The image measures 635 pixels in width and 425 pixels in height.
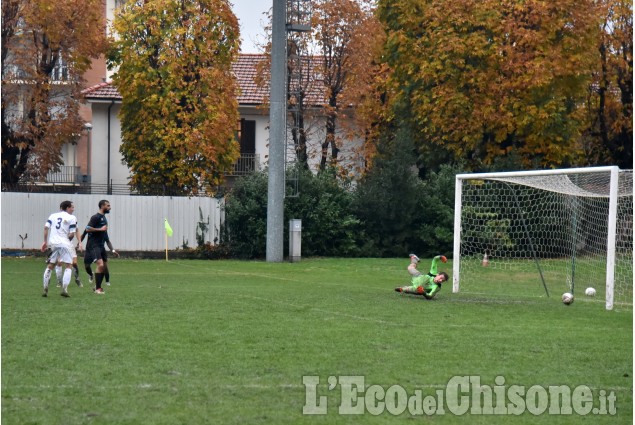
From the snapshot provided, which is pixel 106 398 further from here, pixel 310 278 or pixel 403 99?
pixel 403 99

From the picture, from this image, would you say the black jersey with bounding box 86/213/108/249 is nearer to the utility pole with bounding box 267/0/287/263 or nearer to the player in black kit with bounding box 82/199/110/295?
the player in black kit with bounding box 82/199/110/295

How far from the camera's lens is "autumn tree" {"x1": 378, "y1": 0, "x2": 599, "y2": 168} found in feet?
133

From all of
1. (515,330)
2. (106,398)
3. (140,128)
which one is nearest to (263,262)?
(140,128)

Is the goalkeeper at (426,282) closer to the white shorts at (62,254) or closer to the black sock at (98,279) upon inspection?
the black sock at (98,279)

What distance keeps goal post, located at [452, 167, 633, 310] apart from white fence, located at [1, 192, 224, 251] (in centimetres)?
1074

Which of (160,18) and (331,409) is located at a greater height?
(160,18)

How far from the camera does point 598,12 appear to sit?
137 feet

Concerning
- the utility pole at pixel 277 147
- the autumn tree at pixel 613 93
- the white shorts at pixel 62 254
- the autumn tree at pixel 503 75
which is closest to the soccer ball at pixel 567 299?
the white shorts at pixel 62 254

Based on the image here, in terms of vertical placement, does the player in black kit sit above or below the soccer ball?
above

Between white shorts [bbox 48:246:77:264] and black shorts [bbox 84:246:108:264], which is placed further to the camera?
black shorts [bbox 84:246:108:264]

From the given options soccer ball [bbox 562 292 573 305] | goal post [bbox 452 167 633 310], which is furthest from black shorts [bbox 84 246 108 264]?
soccer ball [bbox 562 292 573 305]

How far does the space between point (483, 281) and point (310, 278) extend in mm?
5514

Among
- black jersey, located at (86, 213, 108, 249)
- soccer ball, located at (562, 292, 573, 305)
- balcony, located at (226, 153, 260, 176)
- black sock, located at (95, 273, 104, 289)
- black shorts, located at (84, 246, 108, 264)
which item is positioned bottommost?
soccer ball, located at (562, 292, 573, 305)

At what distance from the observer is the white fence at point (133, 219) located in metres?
38.2
